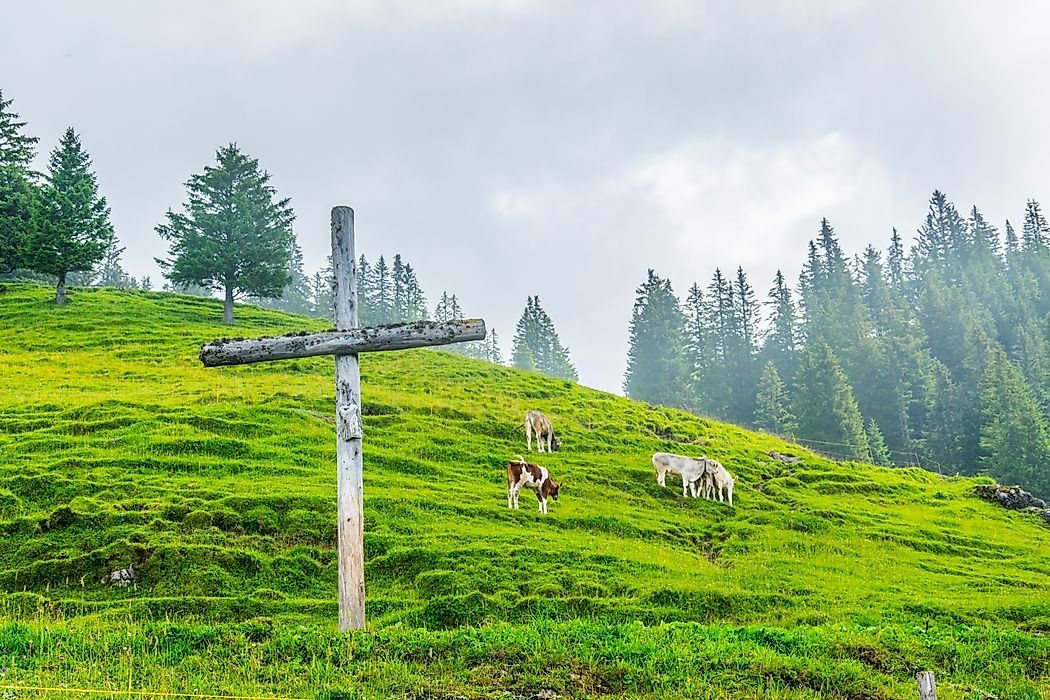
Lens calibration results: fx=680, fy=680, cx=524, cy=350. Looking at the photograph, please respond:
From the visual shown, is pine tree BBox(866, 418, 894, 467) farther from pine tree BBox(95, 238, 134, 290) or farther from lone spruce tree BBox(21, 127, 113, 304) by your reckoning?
pine tree BBox(95, 238, 134, 290)

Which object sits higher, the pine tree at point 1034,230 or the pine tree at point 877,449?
the pine tree at point 1034,230

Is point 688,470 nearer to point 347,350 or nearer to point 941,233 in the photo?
point 347,350

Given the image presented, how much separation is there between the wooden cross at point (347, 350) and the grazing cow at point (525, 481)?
414 inches

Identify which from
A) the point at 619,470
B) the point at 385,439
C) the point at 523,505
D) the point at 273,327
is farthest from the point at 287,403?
the point at 273,327

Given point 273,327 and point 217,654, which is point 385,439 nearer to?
point 217,654

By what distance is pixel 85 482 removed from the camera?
686 inches

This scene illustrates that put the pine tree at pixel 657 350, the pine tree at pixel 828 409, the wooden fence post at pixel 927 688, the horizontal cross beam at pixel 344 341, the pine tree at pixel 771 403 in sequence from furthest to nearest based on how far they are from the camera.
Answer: the pine tree at pixel 657 350
the pine tree at pixel 771 403
the pine tree at pixel 828 409
the horizontal cross beam at pixel 344 341
the wooden fence post at pixel 927 688

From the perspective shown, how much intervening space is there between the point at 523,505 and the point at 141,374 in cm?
2311

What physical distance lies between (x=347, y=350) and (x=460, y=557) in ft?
23.2

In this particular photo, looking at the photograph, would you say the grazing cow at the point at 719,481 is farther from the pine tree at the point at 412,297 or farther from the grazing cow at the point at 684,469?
the pine tree at the point at 412,297

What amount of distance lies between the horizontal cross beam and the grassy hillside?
3840mm

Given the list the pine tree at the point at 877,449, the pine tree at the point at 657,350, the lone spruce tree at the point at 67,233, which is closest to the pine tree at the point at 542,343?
the pine tree at the point at 657,350

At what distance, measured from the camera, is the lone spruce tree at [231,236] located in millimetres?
49719

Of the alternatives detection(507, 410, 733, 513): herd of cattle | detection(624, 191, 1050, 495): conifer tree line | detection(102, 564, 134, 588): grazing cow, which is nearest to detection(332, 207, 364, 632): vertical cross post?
detection(102, 564, 134, 588): grazing cow
